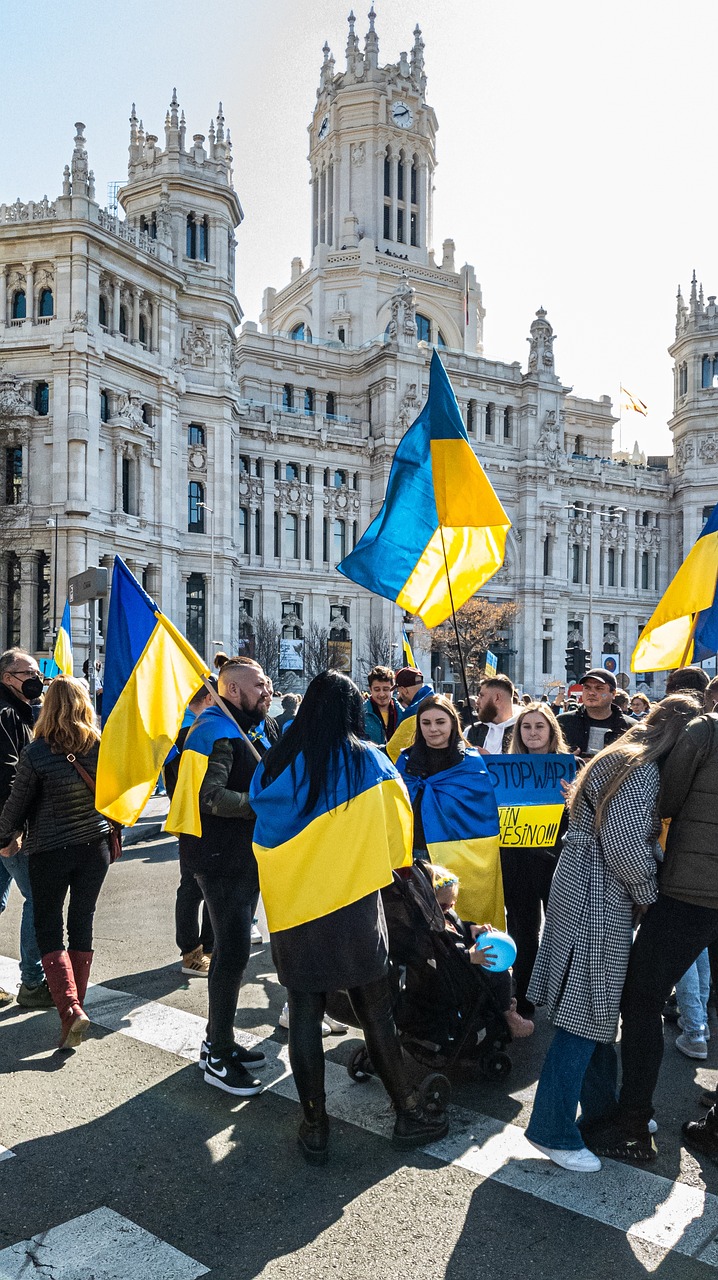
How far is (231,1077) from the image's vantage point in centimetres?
468

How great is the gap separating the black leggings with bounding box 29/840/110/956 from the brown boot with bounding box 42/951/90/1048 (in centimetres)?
7

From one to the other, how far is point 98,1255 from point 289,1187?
2.62 feet

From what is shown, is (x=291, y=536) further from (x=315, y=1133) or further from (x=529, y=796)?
(x=315, y=1133)

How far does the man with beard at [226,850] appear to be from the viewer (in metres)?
4.74

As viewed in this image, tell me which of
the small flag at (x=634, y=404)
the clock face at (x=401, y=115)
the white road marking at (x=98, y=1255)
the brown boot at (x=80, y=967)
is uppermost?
the clock face at (x=401, y=115)

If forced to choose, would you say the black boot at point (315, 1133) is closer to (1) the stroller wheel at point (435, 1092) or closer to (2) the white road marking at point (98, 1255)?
(1) the stroller wheel at point (435, 1092)

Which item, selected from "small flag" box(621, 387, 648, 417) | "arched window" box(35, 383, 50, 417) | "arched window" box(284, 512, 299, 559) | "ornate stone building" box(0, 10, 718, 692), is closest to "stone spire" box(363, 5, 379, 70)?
"ornate stone building" box(0, 10, 718, 692)

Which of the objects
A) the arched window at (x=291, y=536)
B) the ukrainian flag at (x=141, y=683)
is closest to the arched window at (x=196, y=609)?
the arched window at (x=291, y=536)

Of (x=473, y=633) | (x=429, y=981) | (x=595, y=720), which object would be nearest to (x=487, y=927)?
(x=429, y=981)

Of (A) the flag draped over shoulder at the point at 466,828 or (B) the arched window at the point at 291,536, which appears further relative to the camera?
(B) the arched window at the point at 291,536

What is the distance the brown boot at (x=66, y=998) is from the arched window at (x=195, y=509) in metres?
40.7

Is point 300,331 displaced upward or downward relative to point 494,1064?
upward

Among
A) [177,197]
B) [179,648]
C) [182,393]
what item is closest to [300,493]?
[182,393]

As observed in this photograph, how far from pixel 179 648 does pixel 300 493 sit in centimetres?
5003
